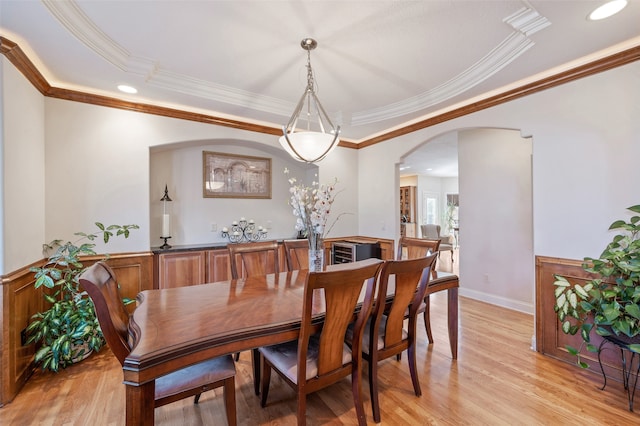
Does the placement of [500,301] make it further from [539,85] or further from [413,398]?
[539,85]

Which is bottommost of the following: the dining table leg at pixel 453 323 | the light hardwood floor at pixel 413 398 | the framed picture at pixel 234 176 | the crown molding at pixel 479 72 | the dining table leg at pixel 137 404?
the light hardwood floor at pixel 413 398

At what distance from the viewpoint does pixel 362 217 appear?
4.82 metres

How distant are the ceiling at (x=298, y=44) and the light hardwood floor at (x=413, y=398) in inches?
102

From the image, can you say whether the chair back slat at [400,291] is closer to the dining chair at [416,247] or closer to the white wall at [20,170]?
the dining chair at [416,247]

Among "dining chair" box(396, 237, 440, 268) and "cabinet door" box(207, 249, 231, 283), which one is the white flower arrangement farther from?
"cabinet door" box(207, 249, 231, 283)

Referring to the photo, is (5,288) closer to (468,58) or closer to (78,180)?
(78,180)

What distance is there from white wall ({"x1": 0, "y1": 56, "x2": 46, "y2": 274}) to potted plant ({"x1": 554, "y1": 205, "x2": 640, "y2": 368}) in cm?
411

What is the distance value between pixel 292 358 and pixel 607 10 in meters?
2.96

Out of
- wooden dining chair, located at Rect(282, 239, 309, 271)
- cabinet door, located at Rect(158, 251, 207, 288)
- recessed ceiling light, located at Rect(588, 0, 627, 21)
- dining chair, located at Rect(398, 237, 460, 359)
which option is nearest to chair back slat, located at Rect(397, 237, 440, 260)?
dining chair, located at Rect(398, 237, 460, 359)

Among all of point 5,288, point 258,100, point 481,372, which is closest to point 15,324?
point 5,288

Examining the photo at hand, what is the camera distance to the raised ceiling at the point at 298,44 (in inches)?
72.0

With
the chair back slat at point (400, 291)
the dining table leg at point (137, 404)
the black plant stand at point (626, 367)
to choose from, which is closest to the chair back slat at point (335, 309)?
the chair back slat at point (400, 291)

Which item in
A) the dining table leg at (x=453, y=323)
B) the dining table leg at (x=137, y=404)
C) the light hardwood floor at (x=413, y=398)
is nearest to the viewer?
the dining table leg at (x=137, y=404)

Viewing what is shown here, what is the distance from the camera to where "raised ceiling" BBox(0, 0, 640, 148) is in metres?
1.83
